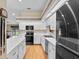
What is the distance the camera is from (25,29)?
10328 millimetres

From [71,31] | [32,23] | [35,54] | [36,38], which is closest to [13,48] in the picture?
[71,31]

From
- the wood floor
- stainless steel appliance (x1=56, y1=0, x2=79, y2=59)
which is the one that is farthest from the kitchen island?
the wood floor

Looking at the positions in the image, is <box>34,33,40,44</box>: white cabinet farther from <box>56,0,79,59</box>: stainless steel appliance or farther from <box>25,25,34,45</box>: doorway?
<box>56,0,79,59</box>: stainless steel appliance

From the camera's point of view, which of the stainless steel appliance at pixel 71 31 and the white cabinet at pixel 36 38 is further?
the white cabinet at pixel 36 38

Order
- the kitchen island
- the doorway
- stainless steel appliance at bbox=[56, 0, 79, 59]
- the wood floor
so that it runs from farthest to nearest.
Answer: the doorway → the wood floor → the kitchen island → stainless steel appliance at bbox=[56, 0, 79, 59]

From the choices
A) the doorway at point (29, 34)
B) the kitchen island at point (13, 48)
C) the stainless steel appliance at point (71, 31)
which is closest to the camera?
the stainless steel appliance at point (71, 31)

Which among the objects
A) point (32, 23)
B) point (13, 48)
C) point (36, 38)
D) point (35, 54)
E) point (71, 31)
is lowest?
point (35, 54)

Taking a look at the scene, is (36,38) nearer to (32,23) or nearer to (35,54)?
(32,23)

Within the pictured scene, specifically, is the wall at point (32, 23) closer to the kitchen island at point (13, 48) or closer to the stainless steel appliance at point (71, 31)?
the kitchen island at point (13, 48)

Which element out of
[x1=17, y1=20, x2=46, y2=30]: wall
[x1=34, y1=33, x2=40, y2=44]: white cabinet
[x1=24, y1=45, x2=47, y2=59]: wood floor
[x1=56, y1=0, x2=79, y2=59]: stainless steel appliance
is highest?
[x1=17, y1=20, x2=46, y2=30]: wall

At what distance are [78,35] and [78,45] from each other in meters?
0.11

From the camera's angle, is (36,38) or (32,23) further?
(32,23)

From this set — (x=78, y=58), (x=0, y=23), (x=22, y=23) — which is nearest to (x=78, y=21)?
(x=78, y=58)

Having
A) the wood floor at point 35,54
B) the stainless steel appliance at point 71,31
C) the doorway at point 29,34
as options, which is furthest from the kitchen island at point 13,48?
the doorway at point 29,34
